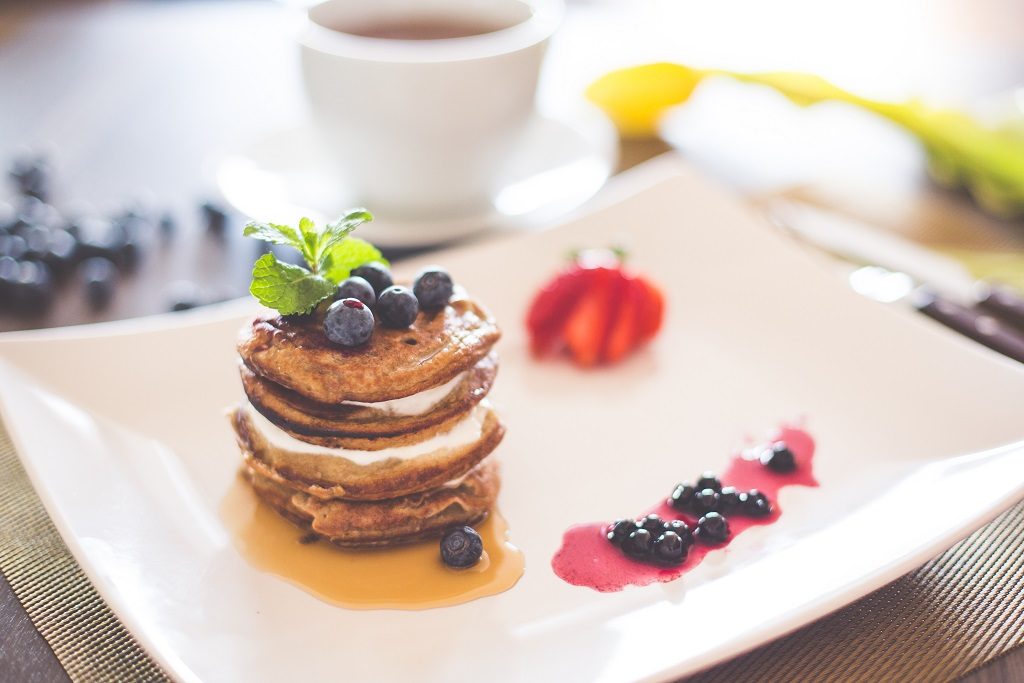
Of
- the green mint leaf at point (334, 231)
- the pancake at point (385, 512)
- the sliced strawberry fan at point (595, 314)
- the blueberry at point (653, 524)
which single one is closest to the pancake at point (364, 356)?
the green mint leaf at point (334, 231)

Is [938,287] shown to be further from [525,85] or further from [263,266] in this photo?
[263,266]

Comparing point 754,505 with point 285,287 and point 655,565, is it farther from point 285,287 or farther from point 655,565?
point 285,287

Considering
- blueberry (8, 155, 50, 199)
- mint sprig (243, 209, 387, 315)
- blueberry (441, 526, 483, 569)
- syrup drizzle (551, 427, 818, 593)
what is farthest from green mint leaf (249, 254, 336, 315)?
blueberry (8, 155, 50, 199)

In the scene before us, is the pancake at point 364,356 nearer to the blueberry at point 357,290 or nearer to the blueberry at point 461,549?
the blueberry at point 357,290

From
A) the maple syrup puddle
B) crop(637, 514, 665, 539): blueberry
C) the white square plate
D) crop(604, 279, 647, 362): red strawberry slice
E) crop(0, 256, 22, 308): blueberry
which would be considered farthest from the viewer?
crop(0, 256, 22, 308): blueberry

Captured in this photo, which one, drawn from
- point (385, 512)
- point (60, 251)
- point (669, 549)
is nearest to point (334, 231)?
point (385, 512)

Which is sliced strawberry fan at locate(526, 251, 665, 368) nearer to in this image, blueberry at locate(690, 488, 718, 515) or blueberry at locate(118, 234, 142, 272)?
blueberry at locate(690, 488, 718, 515)
